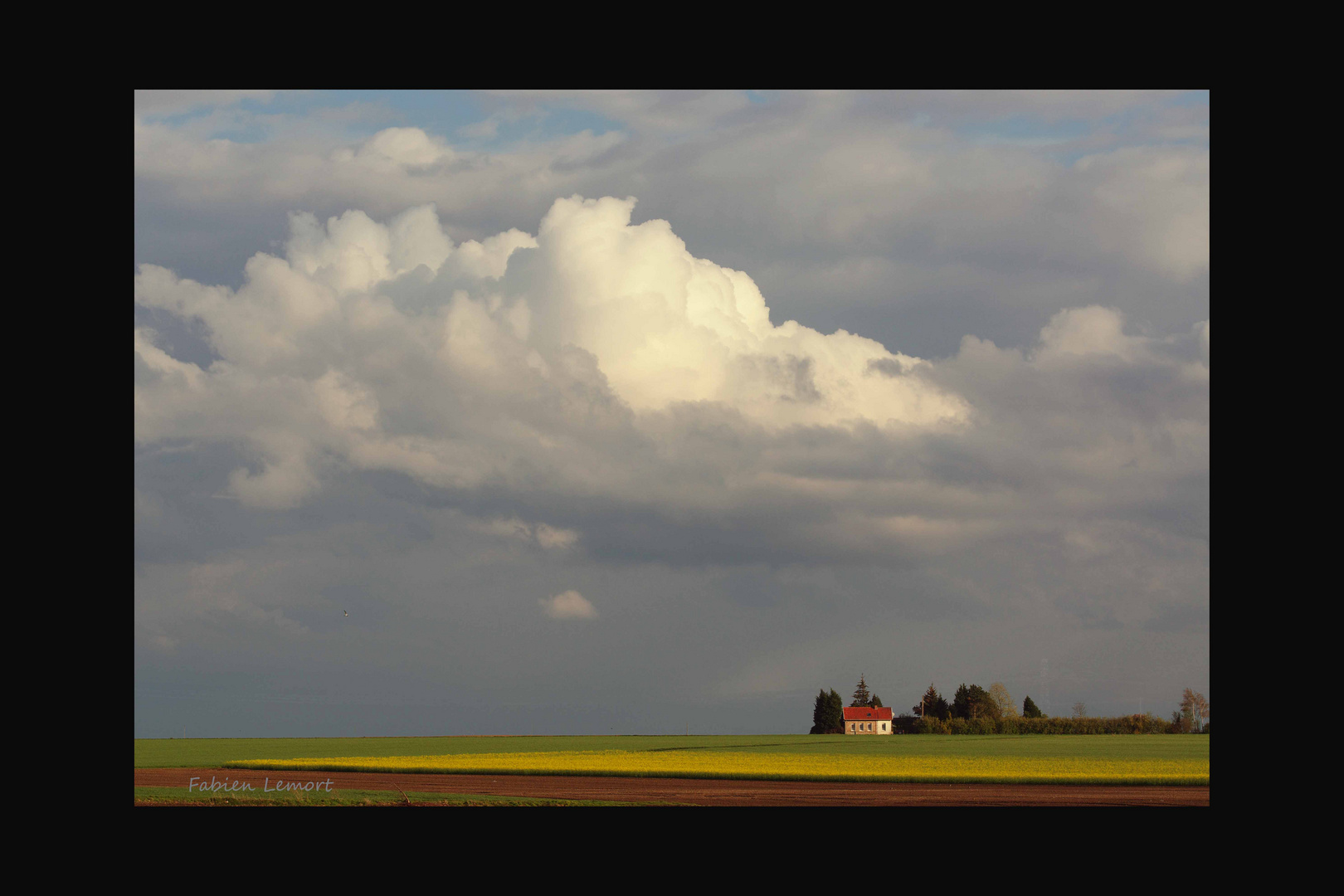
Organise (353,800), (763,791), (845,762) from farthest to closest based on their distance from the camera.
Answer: (845,762), (763,791), (353,800)

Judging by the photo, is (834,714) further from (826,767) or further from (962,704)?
(826,767)

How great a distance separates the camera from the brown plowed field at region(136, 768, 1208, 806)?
126 ft

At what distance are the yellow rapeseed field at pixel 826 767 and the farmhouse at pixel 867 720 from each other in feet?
242

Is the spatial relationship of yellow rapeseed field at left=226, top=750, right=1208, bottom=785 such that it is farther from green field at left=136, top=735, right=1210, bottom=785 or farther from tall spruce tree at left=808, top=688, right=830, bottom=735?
tall spruce tree at left=808, top=688, right=830, bottom=735

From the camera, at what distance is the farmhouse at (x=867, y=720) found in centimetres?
13975

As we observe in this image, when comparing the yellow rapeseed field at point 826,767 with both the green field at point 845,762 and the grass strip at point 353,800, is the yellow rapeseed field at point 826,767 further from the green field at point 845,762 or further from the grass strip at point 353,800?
the grass strip at point 353,800

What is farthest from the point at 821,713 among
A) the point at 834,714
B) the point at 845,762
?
the point at 845,762

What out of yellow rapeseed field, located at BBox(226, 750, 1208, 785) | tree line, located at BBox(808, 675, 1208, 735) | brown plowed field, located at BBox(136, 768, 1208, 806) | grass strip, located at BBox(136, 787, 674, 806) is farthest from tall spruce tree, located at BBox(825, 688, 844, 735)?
grass strip, located at BBox(136, 787, 674, 806)

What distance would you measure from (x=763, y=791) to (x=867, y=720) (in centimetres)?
10298

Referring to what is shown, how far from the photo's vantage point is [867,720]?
141750mm

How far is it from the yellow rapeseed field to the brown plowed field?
2.06 m
